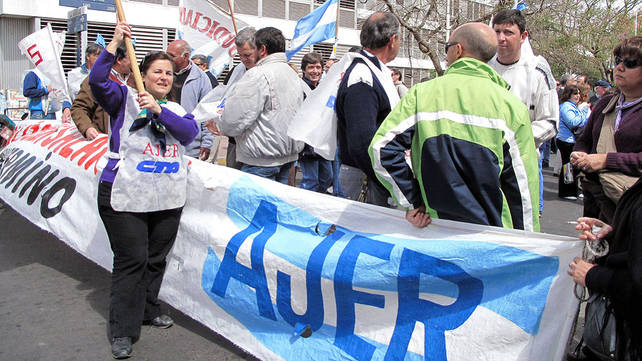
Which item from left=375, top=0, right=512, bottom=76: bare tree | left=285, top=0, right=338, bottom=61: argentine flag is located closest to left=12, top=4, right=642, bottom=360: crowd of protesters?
left=285, top=0, right=338, bottom=61: argentine flag

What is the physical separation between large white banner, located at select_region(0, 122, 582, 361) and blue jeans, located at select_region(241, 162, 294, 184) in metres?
0.60

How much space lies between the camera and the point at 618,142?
3.24 metres

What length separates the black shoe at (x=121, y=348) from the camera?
3.20 m

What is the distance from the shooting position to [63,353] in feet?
10.8

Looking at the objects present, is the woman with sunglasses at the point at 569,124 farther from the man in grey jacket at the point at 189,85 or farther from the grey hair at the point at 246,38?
the grey hair at the point at 246,38

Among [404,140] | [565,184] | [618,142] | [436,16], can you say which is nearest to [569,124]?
[565,184]

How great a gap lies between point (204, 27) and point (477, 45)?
5.91 meters

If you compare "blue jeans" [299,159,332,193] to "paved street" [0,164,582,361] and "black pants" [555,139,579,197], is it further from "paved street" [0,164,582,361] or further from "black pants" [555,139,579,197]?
"black pants" [555,139,579,197]

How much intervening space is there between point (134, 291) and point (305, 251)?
1.14 m

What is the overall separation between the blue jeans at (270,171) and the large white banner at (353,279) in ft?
1.98

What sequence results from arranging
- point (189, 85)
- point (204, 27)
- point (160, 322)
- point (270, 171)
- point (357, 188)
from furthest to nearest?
point (204, 27) < point (189, 85) < point (270, 171) < point (160, 322) < point (357, 188)

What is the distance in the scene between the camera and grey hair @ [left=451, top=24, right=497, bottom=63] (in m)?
2.45

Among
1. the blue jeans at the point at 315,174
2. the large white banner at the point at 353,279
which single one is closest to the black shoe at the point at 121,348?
the large white banner at the point at 353,279

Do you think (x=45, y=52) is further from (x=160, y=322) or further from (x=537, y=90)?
(x=537, y=90)
